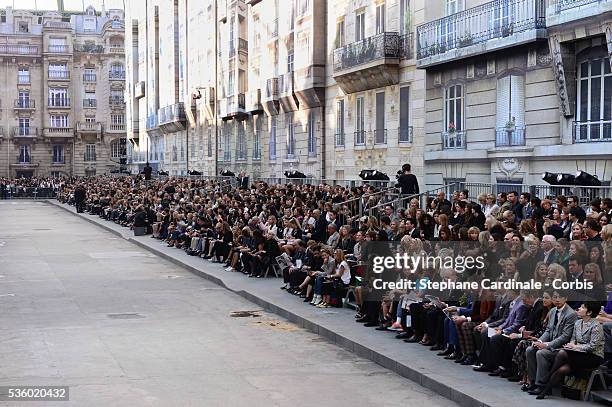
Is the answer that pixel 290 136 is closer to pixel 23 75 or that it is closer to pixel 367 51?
pixel 367 51

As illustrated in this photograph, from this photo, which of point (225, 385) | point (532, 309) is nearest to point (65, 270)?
point (225, 385)

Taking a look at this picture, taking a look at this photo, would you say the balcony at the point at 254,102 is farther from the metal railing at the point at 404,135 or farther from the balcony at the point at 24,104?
the balcony at the point at 24,104

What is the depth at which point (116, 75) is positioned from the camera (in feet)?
335

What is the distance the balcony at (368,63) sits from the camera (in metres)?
30.3

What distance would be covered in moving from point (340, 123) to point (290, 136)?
6.37 meters

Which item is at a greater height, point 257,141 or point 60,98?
point 60,98

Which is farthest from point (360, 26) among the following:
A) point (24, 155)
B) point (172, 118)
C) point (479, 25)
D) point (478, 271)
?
point (24, 155)

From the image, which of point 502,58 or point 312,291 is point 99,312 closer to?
point 312,291

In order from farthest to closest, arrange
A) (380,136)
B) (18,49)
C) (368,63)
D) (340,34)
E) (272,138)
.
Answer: (18,49), (272,138), (340,34), (380,136), (368,63)

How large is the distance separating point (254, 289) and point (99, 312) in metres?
4.22

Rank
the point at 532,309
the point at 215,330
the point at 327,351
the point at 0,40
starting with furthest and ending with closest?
the point at 0,40 → the point at 215,330 → the point at 327,351 → the point at 532,309

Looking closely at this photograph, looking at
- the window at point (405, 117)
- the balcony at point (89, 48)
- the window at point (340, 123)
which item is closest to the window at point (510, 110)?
the window at point (405, 117)

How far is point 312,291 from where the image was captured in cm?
1977

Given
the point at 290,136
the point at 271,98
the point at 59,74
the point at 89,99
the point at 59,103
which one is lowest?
the point at 290,136
